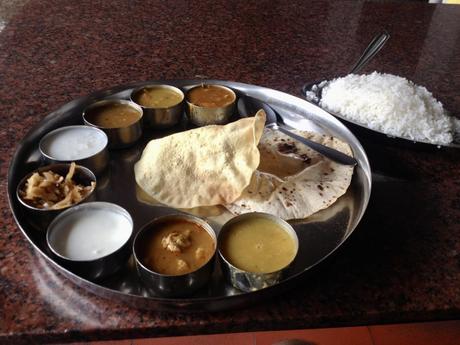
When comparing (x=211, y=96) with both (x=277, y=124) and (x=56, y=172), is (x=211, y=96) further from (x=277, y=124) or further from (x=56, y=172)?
(x=56, y=172)

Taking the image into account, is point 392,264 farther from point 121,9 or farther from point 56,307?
point 121,9

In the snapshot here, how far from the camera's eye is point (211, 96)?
157 centimetres

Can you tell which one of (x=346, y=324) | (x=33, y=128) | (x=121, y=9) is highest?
(x=121, y=9)

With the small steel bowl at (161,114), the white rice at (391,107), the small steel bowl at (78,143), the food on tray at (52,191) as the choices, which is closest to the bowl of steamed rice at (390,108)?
the white rice at (391,107)

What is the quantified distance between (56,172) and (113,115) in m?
0.34

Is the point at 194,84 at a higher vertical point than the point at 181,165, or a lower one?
higher

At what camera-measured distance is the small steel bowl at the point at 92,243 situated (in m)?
0.92

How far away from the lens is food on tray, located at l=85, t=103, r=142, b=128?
1.43m

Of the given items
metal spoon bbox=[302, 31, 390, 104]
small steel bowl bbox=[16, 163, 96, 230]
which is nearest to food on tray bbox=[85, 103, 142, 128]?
small steel bowl bbox=[16, 163, 96, 230]

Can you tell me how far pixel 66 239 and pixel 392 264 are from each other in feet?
2.52

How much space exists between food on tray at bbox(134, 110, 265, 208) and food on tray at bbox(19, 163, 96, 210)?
0.19 m

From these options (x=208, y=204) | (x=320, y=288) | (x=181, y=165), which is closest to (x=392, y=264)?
(x=320, y=288)

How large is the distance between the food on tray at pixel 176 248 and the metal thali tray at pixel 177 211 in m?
0.06

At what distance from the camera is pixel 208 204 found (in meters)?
1.21
